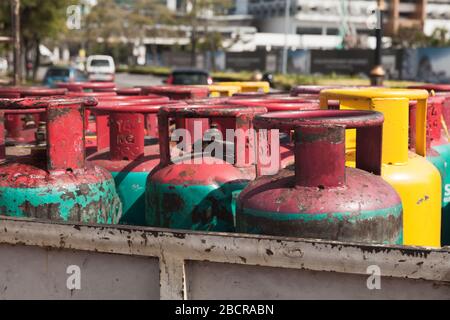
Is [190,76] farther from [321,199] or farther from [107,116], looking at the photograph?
[321,199]

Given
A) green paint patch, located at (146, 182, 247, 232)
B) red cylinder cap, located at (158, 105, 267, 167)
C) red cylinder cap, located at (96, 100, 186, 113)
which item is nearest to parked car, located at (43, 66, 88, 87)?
red cylinder cap, located at (96, 100, 186, 113)

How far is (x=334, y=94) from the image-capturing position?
491 cm

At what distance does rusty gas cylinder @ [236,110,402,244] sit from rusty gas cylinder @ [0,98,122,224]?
0.98 metres

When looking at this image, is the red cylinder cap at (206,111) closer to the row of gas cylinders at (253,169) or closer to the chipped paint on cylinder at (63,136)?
the row of gas cylinders at (253,169)

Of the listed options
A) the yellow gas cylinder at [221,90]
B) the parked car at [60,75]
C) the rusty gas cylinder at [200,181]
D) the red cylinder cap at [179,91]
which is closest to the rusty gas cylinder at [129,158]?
the rusty gas cylinder at [200,181]

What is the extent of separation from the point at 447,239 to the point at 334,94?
1375 mm

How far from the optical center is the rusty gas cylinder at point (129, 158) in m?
5.00

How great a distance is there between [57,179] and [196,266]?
1.48 metres

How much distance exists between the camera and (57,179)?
4.04 meters

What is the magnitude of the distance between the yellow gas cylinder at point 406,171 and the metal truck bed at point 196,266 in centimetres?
169

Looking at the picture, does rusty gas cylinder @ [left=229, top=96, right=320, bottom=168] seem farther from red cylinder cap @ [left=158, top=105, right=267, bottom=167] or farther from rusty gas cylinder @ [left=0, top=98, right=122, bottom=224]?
rusty gas cylinder @ [left=0, top=98, right=122, bottom=224]

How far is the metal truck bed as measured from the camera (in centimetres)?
258

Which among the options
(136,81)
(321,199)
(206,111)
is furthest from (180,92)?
(136,81)
